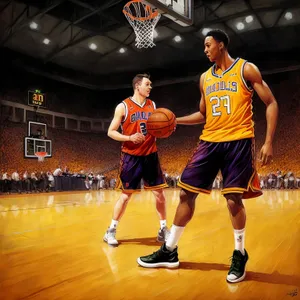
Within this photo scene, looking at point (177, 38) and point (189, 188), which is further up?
point (177, 38)

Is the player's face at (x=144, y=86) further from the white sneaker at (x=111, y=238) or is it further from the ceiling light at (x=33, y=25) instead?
the ceiling light at (x=33, y=25)

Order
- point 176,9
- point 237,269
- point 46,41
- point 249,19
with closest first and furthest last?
1. point 237,269
2. point 176,9
3. point 249,19
4. point 46,41

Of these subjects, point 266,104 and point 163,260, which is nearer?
point 266,104

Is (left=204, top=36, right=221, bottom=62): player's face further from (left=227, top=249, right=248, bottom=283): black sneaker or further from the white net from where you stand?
the white net

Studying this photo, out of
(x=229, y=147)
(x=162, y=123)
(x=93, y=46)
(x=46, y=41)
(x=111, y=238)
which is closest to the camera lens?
(x=229, y=147)

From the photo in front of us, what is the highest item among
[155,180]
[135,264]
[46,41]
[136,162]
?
[46,41]

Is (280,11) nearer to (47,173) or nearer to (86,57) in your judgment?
(86,57)

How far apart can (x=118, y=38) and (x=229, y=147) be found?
7.81 metres

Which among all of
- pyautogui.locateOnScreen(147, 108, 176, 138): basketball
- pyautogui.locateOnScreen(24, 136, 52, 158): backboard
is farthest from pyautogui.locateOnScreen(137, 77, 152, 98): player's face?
pyautogui.locateOnScreen(24, 136, 52, 158): backboard

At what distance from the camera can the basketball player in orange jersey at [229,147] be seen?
1.80 metres

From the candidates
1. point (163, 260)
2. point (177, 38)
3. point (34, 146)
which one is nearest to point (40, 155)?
point (34, 146)

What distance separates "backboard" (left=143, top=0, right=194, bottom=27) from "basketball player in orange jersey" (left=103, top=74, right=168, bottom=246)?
1.61 metres

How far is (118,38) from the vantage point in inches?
354

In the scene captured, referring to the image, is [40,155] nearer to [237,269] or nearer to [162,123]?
[162,123]
